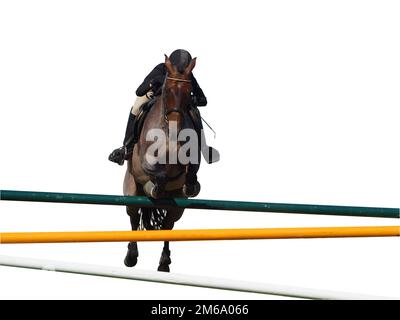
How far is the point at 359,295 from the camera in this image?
10.0 metres

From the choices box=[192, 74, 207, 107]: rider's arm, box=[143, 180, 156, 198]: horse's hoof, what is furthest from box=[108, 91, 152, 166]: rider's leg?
box=[192, 74, 207, 107]: rider's arm

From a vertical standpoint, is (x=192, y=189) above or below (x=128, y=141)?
below

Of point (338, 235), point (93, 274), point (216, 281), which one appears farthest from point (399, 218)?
point (93, 274)

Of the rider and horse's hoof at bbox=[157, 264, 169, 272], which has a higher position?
the rider

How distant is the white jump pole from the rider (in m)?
2.58

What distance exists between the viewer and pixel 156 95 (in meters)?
12.9

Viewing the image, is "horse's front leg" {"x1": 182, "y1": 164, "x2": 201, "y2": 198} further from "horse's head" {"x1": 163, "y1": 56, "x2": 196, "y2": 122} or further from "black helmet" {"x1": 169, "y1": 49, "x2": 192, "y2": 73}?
"black helmet" {"x1": 169, "y1": 49, "x2": 192, "y2": 73}

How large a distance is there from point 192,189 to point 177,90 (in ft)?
3.81

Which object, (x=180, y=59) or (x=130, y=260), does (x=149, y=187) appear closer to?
(x=130, y=260)

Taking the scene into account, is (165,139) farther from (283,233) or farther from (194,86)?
(283,233)

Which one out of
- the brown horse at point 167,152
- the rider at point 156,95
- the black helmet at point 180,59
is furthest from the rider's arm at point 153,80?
the black helmet at point 180,59

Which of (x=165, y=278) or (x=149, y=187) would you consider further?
(x=149, y=187)

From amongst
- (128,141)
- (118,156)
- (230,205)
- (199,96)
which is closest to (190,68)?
(199,96)

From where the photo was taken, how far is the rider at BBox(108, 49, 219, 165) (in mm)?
12102
